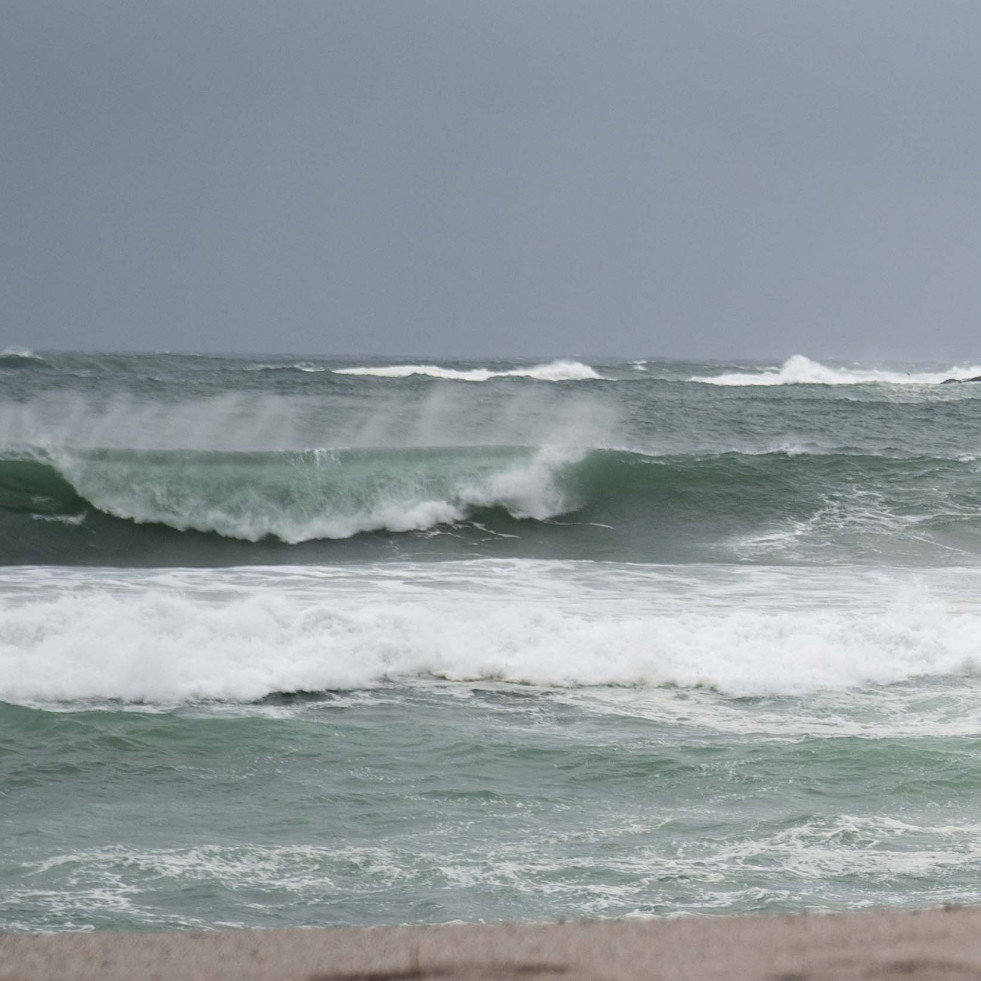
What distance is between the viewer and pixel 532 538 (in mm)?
14594

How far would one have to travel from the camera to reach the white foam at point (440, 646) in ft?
22.0

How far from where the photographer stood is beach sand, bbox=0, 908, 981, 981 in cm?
117

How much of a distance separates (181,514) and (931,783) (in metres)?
11.8

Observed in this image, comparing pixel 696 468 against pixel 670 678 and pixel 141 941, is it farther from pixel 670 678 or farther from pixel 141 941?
pixel 141 941

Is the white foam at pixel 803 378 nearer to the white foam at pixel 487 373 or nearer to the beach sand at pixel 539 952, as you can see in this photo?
the white foam at pixel 487 373

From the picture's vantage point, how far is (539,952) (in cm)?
121

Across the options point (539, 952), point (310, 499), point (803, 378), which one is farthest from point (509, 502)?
point (803, 378)

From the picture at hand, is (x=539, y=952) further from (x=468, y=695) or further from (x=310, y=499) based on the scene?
(x=310, y=499)

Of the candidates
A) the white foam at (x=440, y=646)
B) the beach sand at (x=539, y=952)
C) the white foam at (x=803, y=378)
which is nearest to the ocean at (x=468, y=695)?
the white foam at (x=440, y=646)

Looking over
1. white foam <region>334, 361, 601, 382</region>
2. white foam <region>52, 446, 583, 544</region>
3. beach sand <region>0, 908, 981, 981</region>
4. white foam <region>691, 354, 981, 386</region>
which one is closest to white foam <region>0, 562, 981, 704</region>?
beach sand <region>0, 908, 981, 981</region>

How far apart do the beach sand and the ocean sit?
2214mm

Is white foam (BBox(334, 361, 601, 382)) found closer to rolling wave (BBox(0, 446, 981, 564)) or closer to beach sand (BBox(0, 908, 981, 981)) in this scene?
rolling wave (BBox(0, 446, 981, 564))

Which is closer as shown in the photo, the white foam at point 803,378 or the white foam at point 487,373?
the white foam at point 487,373

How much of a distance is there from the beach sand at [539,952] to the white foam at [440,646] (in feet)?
17.8
